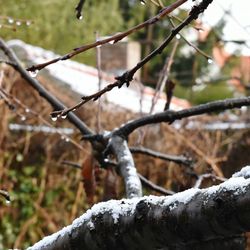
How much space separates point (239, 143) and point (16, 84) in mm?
2585

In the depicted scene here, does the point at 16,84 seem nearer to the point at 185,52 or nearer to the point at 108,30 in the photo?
the point at 108,30

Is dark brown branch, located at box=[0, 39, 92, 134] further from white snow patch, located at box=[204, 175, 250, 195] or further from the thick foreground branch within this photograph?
white snow patch, located at box=[204, 175, 250, 195]

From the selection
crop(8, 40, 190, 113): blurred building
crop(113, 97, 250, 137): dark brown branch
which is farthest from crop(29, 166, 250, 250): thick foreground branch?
crop(8, 40, 190, 113): blurred building

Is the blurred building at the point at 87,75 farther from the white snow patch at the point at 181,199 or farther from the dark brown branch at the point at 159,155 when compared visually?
the white snow patch at the point at 181,199

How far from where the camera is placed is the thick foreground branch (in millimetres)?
918

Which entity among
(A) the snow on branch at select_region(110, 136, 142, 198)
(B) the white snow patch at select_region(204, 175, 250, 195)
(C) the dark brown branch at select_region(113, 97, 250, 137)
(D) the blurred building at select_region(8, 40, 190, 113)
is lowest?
(B) the white snow patch at select_region(204, 175, 250, 195)

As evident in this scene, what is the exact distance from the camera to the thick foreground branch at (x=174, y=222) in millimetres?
918

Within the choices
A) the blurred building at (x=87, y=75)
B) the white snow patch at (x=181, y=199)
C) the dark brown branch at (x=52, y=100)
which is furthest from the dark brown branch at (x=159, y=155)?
the blurred building at (x=87, y=75)

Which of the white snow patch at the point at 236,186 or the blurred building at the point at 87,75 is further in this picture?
the blurred building at the point at 87,75

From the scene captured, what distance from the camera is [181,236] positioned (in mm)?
987

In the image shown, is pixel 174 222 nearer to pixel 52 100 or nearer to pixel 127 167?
pixel 127 167

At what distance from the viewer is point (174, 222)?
989mm

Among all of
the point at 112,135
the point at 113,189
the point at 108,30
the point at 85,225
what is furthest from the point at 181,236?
the point at 108,30

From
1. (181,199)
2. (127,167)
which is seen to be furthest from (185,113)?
(181,199)
